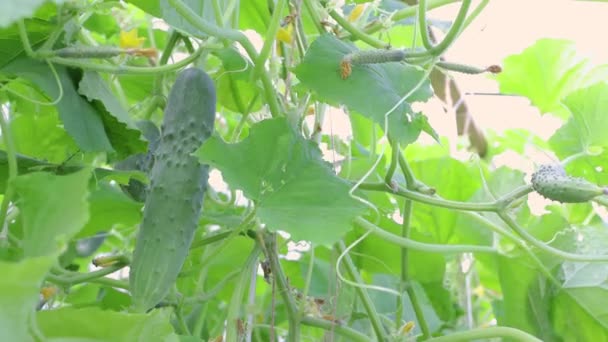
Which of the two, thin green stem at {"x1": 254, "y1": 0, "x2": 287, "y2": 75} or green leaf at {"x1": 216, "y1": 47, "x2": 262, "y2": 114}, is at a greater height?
thin green stem at {"x1": 254, "y1": 0, "x2": 287, "y2": 75}

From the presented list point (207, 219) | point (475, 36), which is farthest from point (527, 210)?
point (207, 219)

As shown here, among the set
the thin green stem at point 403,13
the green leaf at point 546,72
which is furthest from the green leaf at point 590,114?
the thin green stem at point 403,13

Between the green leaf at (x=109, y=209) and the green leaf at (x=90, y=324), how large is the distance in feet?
1.46

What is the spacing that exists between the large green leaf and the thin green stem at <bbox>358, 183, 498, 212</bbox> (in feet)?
1.40

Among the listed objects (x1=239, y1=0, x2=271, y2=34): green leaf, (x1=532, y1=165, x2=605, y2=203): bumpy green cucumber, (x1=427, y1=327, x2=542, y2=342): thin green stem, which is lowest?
(x1=427, y1=327, x2=542, y2=342): thin green stem

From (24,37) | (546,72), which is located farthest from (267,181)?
(546,72)

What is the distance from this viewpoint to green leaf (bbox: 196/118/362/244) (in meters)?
0.69

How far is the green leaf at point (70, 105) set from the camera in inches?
30.1

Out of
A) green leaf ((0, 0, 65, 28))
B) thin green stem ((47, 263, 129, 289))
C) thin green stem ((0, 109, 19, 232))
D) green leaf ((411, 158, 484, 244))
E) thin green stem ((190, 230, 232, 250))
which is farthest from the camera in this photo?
green leaf ((411, 158, 484, 244))

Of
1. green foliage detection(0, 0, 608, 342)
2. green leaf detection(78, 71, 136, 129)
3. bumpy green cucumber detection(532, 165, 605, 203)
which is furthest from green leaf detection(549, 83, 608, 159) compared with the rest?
green leaf detection(78, 71, 136, 129)

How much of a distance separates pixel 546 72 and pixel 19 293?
92cm

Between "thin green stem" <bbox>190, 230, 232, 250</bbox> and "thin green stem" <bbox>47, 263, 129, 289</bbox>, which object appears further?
"thin green stem" <bbox>190, 230, 232, 250</bbox>

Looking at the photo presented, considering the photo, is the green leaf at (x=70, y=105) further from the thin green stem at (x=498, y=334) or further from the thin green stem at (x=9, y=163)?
the thin green stem at (x=498, y=334)

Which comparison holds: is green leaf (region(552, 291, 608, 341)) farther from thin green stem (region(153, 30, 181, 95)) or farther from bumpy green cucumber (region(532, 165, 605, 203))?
thin green stem (region(153, 30, 181, 95))
